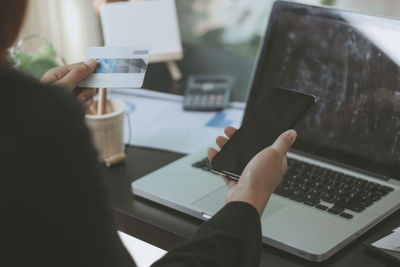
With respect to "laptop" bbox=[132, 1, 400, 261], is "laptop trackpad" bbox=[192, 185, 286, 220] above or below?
below

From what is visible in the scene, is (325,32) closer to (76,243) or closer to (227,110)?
(227,110)

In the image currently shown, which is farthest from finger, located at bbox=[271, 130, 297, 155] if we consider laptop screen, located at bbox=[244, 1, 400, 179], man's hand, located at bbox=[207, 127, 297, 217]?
laptop screen, located at bbox=[244, 1, 400, 179]

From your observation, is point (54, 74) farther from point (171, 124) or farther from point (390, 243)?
point (390, 243)

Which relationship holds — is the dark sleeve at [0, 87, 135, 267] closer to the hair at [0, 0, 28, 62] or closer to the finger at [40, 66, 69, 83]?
the hair at [0, 0, 28, 62]

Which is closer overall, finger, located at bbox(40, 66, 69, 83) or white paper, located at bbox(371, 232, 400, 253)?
white paper, located at bbox(371, 232, 400, 253)

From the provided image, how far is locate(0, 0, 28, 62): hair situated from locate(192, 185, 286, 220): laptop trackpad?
445 mm

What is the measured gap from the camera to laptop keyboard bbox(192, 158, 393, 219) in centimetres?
86

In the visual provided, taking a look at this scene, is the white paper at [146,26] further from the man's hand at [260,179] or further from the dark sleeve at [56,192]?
the dark sleeve at [56,192]

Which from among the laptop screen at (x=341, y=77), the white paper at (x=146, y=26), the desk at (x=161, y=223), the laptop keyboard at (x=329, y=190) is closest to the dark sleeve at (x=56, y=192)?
the desk at (x=161, y=223)

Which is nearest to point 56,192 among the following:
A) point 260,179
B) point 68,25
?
point 260,179

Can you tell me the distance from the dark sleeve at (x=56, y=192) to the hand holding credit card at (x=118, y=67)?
0.44 metres

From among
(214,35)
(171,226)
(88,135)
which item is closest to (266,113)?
(171,226)

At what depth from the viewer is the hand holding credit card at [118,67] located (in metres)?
0.91

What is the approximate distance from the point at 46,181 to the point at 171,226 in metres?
A: 0.44
